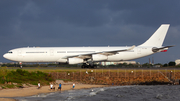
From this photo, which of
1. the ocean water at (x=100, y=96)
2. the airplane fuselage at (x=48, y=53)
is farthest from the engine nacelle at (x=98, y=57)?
the ocean water at (x=100, y=96)

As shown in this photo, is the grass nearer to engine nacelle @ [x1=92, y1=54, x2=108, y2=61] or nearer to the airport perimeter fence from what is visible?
the airport perimeter fence

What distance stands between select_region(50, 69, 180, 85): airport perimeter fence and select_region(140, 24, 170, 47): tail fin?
27.3 feet

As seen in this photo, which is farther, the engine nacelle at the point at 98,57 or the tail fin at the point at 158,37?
the tail fin at the point at 158,37

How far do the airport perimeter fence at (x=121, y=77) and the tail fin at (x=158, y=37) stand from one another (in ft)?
27.3

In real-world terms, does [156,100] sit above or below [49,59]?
below

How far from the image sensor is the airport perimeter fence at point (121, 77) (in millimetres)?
28311

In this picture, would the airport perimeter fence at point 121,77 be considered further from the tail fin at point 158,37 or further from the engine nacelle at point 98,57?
the tail fin at point 158,37

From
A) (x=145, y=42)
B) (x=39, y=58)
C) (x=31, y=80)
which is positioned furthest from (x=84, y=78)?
(x=145, y=42)

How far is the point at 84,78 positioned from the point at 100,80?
2.22 m

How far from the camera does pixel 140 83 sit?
28.0m

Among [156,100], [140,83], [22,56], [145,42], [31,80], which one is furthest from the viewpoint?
[145,42]

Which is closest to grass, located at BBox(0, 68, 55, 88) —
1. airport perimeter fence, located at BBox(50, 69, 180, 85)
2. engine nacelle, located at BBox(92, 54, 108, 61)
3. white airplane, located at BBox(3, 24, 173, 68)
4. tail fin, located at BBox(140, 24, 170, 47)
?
airport perimeter fence, located at BBox(50, 69, 180, 85)

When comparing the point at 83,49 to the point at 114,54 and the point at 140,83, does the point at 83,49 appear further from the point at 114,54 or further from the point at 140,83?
the point at 140,83

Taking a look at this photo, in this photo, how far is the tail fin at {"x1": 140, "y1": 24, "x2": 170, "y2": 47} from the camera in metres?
38.1
